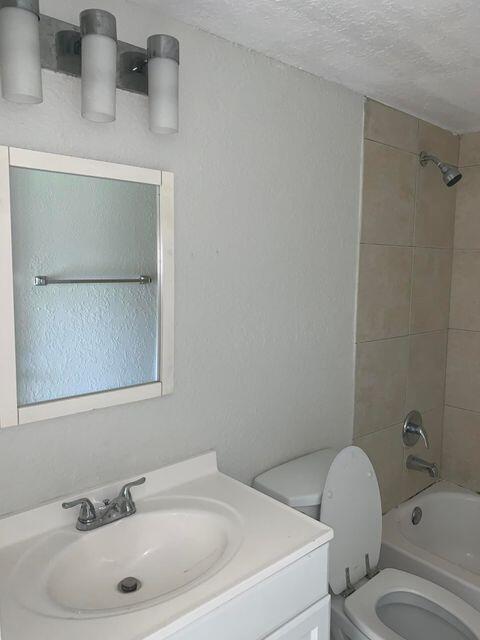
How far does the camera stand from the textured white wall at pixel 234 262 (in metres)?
1.28

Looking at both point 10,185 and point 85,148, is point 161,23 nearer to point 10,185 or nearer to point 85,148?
point 85,148

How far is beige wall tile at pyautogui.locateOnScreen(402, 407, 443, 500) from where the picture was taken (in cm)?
247

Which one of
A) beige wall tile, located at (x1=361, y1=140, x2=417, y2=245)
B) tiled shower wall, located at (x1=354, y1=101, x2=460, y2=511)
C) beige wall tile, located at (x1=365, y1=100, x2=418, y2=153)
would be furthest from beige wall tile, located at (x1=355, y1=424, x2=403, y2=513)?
beige wall tile, located at (x1=365, y1=100, x2=418, y2=153)

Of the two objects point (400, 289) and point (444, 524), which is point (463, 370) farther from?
point (444, 524)

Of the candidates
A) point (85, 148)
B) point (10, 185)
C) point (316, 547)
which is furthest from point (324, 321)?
point (10, 185)

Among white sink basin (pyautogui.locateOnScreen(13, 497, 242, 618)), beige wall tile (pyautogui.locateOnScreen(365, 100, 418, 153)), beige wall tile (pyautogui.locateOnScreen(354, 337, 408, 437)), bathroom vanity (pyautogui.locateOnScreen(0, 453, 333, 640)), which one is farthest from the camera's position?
beige wall tile (pyautogui.locateOnScreen(354, 337, 408, 437))

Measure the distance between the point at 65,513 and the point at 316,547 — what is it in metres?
0.64

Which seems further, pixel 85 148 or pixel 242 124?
pixel 242 124

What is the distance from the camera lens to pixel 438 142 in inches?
95.4

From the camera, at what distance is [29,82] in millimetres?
1049

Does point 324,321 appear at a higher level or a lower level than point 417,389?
higher

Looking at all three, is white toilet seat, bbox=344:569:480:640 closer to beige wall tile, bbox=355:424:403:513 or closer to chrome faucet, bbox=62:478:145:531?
beige wall tile, bbox=355:424:403:513

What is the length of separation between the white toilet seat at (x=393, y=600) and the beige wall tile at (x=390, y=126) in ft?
5.51

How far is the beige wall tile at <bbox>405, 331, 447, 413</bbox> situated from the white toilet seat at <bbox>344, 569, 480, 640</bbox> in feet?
2.72
